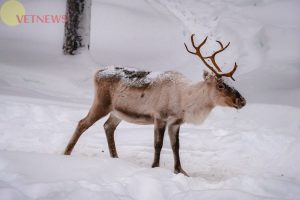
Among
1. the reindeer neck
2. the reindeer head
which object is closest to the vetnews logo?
the reindeer neck

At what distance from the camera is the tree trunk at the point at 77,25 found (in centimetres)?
947

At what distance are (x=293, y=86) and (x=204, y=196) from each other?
5345 millimetres

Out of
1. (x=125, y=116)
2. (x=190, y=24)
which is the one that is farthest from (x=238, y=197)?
(x=190, y=24)

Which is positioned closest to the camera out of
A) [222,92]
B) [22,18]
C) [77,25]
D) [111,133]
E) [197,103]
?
[222,92]

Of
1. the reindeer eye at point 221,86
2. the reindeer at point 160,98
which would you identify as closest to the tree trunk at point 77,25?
the reindeer at point 160,98

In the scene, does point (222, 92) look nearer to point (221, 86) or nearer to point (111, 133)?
point (221, 86)

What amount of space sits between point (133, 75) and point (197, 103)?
0.81m

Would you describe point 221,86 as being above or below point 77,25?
below

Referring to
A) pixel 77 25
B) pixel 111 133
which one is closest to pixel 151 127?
pixel 111 133

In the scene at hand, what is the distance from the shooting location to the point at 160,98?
16.5 feet

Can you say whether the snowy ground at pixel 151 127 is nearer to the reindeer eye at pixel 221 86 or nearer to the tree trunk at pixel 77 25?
the tree trunk at pixel 77 25

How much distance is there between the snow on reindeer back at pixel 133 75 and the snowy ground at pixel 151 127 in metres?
0.91

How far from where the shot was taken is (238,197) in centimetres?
350

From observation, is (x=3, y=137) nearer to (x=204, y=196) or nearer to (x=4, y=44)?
(x=204, y=196)
